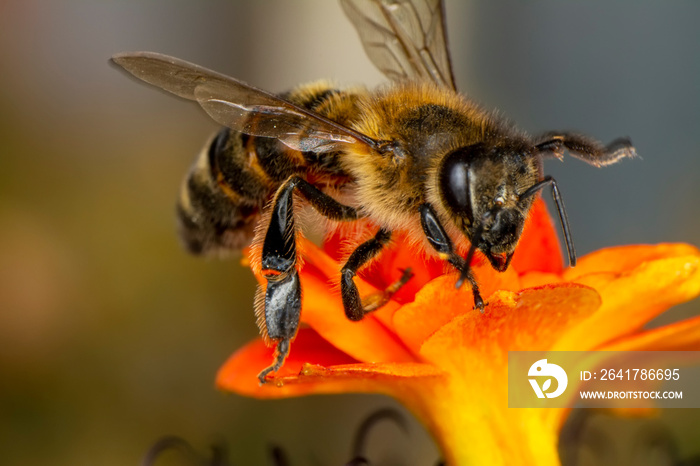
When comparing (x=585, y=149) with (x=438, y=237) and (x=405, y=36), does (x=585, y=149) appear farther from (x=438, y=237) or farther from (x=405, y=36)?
(x=405, y=36)

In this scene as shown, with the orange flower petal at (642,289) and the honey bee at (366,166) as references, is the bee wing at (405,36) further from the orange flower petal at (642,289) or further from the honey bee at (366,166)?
the orange flower petal at (642,289)

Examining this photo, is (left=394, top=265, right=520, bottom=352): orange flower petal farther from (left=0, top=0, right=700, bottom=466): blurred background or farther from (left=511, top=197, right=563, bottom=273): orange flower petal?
(left=0, top=0, right=700, bottom=466): blurred background

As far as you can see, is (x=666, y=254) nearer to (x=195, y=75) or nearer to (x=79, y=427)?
(x=195, y=75)

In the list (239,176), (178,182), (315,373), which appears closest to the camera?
(315,373)

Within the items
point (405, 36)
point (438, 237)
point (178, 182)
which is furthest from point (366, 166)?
point (178, 182)

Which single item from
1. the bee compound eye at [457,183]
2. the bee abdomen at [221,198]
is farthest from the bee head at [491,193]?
the bee abdomen at [221,198]
